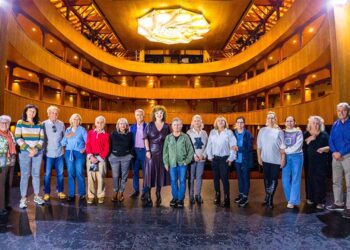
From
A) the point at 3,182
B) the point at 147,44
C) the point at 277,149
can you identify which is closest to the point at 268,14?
the point at 147,44

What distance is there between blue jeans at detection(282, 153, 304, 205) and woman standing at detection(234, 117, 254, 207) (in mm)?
663

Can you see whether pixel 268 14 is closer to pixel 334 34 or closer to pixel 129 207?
pixel 334 34

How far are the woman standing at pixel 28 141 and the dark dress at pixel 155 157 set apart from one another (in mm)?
1862

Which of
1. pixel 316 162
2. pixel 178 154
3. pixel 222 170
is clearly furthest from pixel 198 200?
pixel 316 162

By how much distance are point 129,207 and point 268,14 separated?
61.6 feet

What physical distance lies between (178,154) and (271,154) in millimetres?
1692

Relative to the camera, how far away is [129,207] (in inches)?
169

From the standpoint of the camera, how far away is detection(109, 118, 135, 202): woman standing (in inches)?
182

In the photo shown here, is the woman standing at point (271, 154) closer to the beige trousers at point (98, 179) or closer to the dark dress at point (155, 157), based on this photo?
the dark dress at point (155, 157)

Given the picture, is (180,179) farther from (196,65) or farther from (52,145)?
→ (196,65)

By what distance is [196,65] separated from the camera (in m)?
23.6

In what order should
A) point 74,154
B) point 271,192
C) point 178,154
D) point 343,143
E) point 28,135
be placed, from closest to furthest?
point 343,143
point 28,135
point 178,154
point 271,192
point 74,154

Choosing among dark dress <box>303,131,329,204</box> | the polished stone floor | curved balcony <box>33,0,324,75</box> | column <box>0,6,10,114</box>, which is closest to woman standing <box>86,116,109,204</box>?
the polished stone floor

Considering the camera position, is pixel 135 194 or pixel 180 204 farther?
pixel 135 194
